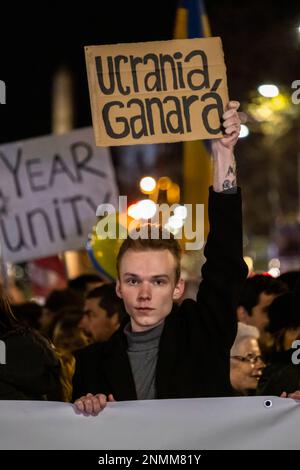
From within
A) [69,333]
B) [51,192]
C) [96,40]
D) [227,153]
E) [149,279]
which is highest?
[96,40]

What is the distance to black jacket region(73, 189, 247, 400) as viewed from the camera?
5.10 meters

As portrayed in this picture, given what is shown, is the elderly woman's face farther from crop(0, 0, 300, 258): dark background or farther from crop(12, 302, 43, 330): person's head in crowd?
crop(0, 0, 300, 258): dark background

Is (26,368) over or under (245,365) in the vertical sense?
over

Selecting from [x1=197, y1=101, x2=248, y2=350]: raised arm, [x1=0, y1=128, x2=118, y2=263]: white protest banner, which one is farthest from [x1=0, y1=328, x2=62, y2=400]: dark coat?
[x1=0, y1=128, x2=118, y2=263]: white protest banner

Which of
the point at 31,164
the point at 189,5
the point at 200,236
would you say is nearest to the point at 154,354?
the point at 200,236

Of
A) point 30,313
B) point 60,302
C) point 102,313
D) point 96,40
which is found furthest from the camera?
point 96,40

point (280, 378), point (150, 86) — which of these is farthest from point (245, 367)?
point (150, 86)

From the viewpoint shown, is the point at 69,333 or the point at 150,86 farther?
the point at 69,333

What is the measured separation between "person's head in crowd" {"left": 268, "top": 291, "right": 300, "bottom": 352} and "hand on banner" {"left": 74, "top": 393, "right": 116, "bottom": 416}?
1637mm

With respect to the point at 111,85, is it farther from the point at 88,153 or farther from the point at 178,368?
the point at 88,153

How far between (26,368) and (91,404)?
470mm

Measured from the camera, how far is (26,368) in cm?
528

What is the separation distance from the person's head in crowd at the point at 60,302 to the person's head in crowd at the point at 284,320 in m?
2.64

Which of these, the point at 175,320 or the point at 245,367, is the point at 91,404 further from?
the point at 245,367
